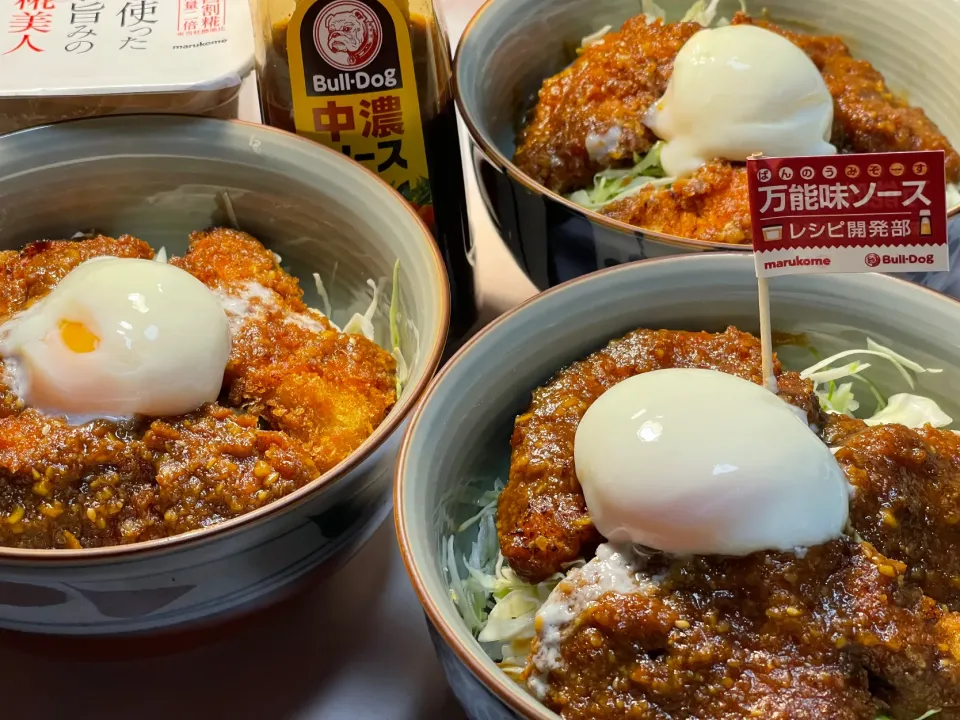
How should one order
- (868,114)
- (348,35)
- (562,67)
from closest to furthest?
(348,35) < (868,114) < (562,67)

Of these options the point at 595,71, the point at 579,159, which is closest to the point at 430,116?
the point at 579,159

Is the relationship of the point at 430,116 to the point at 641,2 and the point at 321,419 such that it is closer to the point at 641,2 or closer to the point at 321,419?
the point at 321,419

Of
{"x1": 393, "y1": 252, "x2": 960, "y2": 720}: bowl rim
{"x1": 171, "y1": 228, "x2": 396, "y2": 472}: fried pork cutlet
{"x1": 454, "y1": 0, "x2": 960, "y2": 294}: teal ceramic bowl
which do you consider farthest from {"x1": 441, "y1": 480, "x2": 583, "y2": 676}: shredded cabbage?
{"x1": 454, "y1": 0, "x2": 960, "y2": 294}: teal ceramic bowl

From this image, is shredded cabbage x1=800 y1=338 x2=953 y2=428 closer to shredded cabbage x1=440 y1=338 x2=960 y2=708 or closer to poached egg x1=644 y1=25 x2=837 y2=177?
shredded cabbage x1=440 y1=338 x2=960 y2=708

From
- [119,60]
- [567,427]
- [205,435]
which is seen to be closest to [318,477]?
[205,435]

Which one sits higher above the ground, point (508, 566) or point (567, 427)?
point (567, 427)

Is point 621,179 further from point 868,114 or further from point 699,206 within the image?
point 868,114
